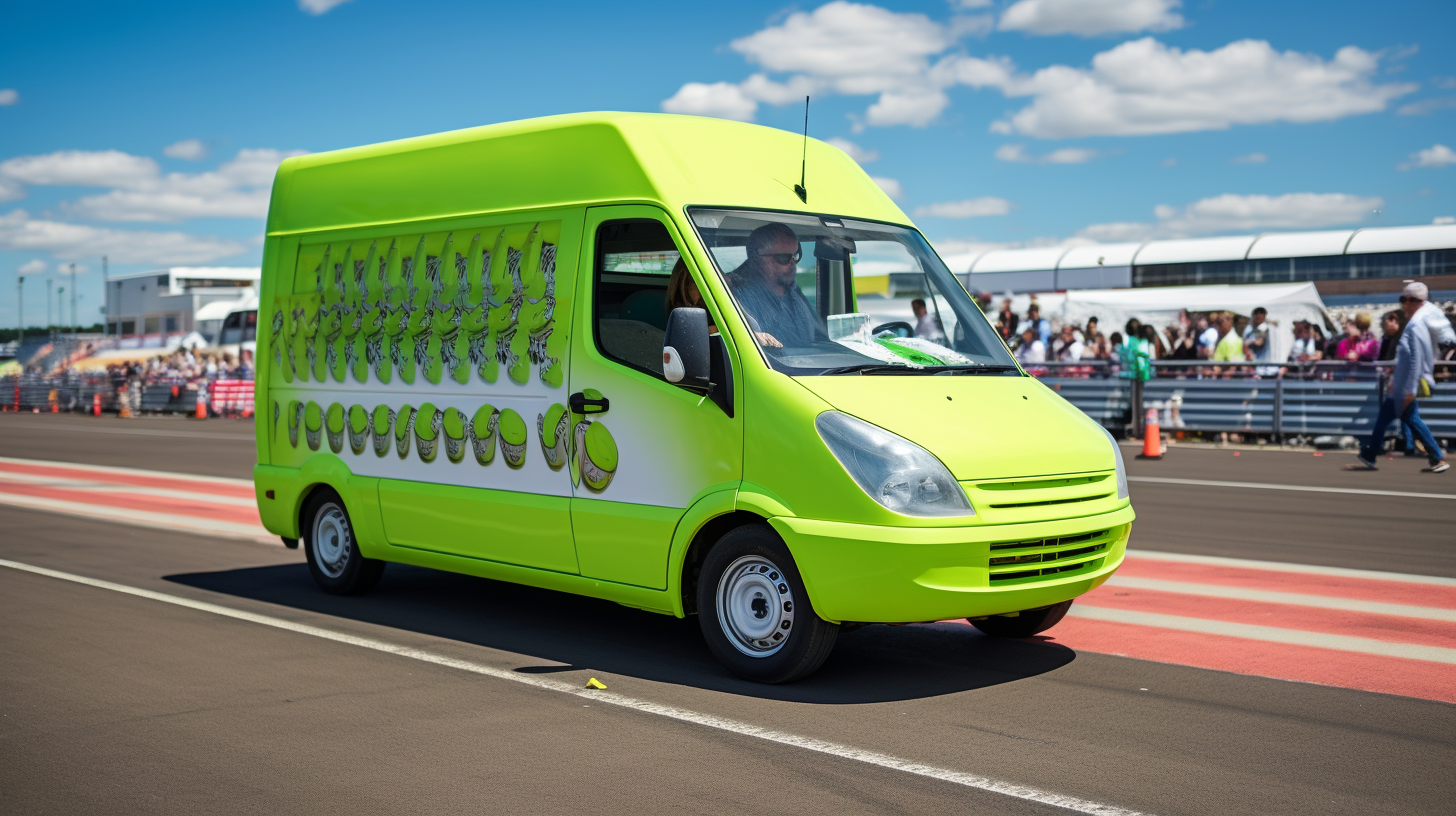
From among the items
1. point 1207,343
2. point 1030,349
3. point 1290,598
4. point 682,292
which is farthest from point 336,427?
point 1207,343

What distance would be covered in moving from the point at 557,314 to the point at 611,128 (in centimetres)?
95

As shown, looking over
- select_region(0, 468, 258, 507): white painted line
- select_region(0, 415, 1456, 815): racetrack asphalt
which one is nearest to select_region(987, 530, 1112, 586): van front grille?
select_region(0, 415, 1456, 815): racetrack asphalt

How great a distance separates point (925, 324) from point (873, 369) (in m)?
0.92

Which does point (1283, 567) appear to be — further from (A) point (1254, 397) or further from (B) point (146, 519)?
(A) point (1254, 397)

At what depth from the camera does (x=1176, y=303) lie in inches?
1155

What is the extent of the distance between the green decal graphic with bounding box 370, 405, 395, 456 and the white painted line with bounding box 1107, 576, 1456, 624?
461cm

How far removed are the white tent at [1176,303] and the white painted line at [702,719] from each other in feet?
79.2

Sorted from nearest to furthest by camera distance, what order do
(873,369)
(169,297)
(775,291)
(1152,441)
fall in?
1. (873,369)
2. (775,291)
3. (1152,441)
4. (169,297)

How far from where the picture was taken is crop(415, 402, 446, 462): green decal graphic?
23.6ft

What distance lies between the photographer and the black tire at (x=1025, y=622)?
650cm

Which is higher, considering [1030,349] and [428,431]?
[1030,349]

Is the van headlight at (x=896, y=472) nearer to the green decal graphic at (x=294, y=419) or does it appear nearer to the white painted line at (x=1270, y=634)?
the white painted line at (x=1270, y=634)

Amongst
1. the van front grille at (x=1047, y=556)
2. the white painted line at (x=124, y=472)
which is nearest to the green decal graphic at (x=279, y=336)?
the van front grille at (x=1047, y=556)

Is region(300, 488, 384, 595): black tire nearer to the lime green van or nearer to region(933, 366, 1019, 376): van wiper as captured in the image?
the lime green van
